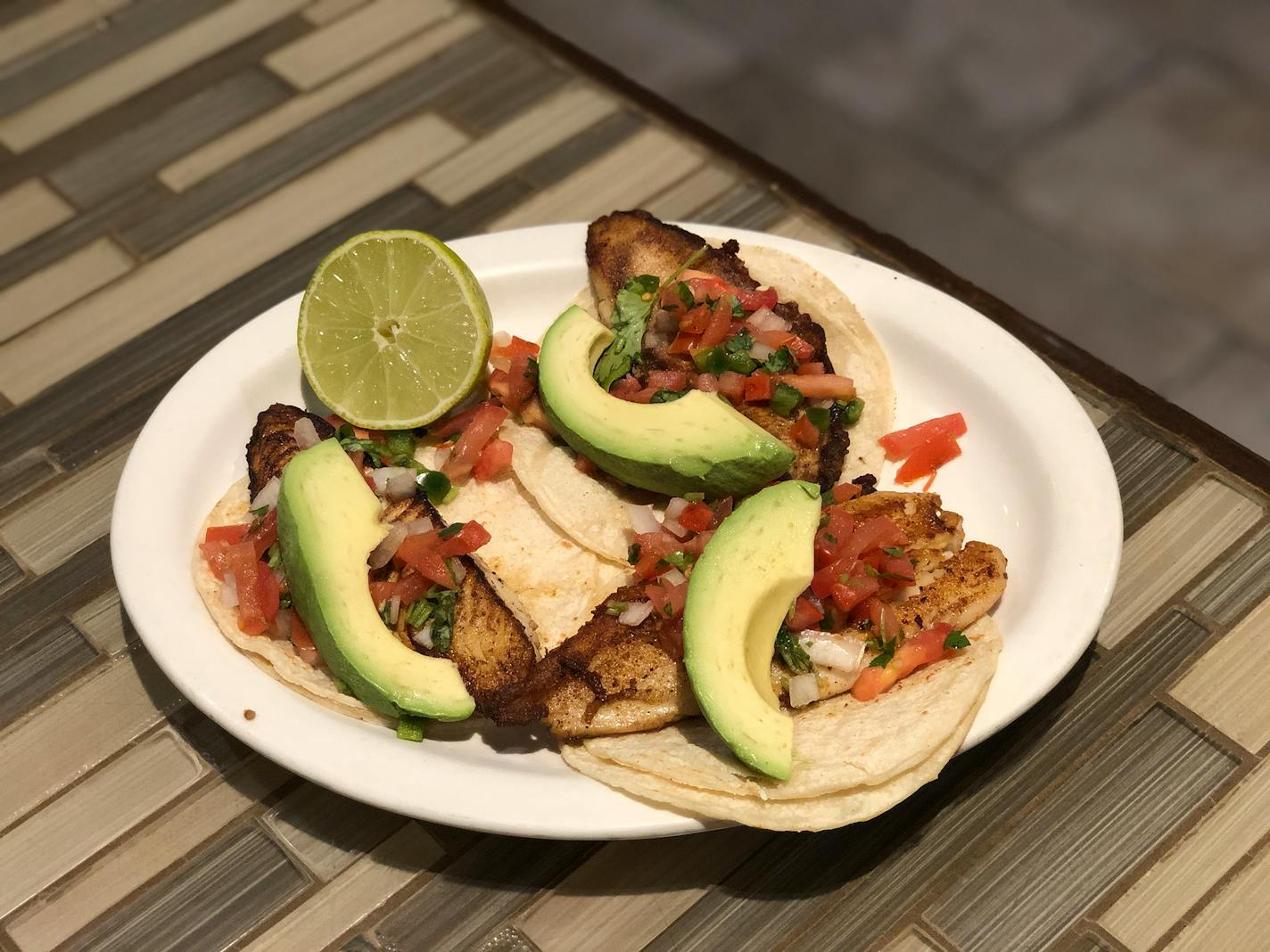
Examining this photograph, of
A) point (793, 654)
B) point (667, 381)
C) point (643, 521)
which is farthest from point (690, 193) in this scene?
point (793, 654)

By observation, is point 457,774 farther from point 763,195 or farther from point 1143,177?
point 1143,177

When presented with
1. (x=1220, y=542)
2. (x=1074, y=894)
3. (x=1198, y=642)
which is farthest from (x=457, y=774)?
(x=1220, y=542)

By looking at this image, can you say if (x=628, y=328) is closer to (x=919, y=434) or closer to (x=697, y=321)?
(x=697, y=321)

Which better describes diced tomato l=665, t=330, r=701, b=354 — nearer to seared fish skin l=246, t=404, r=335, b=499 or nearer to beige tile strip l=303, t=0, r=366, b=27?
seared fish skin l=246, t=404, r=335, b=499

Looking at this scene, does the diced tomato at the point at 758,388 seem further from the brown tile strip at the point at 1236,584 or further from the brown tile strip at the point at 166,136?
the brown tile strip at the point at 166,136

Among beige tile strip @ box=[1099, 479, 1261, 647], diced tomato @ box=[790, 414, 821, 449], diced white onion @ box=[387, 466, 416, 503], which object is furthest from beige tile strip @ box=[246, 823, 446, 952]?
beige tile strip @ box=[1099, 479, 1261, 647]
